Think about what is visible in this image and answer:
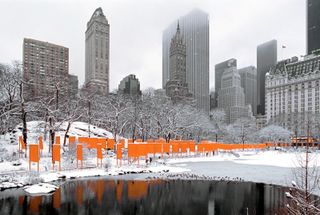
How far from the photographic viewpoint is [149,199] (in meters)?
17.0

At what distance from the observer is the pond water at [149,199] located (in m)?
14.8

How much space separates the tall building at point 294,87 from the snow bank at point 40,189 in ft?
493

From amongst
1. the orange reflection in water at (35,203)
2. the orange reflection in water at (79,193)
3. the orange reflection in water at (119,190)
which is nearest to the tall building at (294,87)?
the orange reflection in water at (119,190)

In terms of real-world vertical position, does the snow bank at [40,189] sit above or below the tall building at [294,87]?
below

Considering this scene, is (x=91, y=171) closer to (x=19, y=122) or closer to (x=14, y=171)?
(x=14, y=171)

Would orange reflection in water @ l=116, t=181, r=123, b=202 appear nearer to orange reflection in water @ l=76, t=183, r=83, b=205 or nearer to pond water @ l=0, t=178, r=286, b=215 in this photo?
pond water @ l=0, t=178, r=286, b=215

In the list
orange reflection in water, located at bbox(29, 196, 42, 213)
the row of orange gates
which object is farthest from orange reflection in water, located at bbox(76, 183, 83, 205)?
the row of orange gates

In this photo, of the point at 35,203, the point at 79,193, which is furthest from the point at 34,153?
the point at 35,203

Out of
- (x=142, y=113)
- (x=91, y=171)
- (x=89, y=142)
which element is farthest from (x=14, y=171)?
(x=142, y=113)

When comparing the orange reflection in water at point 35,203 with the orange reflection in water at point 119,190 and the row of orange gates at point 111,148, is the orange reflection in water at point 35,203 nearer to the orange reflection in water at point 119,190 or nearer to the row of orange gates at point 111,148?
the orange reflection in water at point 119,190

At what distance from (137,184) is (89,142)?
17950 millimetres

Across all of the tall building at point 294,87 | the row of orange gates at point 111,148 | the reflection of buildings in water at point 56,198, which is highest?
the tall building at point 294,87

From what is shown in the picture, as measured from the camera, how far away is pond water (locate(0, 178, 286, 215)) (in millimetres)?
14797

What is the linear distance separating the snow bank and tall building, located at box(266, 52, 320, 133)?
150275 mm
